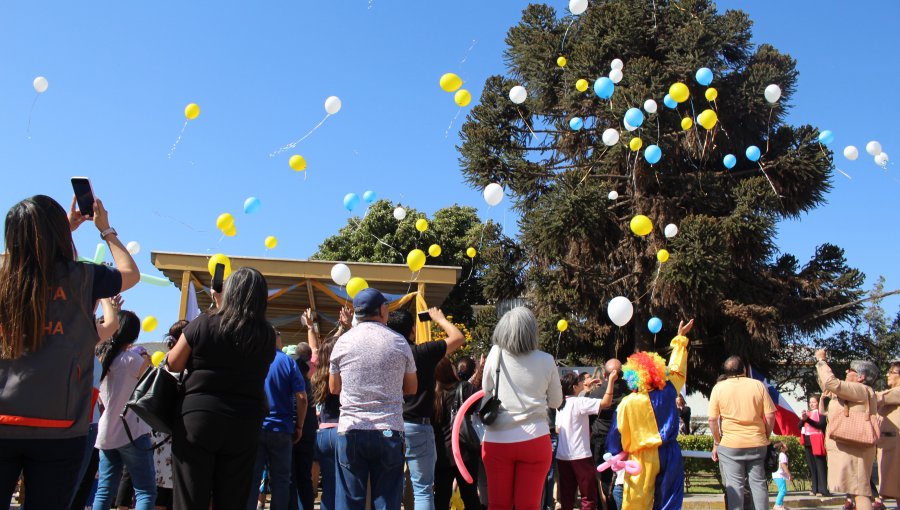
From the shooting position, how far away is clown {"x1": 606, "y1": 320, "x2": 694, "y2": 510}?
553 cm

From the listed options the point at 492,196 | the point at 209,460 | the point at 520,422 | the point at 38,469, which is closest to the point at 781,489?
the point at 492,196

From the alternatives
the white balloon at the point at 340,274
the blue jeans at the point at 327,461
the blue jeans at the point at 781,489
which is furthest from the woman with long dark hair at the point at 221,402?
the blue jeans at the point at 781,489

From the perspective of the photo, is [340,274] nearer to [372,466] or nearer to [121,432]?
[121,432]

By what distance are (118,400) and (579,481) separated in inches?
156

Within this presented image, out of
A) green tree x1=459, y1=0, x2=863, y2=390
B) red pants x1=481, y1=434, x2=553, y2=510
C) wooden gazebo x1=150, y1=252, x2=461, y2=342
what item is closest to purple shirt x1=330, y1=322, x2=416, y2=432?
red pants x1=481, y1=434, x2=553, y2=510

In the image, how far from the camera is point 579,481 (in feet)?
21.8

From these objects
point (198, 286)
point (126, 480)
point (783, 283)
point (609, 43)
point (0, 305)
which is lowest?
point (126, 480)

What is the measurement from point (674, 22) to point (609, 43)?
1716mm

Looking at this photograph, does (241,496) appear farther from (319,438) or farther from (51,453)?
(319,438)

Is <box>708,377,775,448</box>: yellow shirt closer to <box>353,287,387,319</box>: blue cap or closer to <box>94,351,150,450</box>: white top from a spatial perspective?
<box>353,287,387,319</box>: blue cap

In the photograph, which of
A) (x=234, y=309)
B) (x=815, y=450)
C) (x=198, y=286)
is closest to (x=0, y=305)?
(x=234, y=309)

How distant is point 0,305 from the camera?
96.6 inches

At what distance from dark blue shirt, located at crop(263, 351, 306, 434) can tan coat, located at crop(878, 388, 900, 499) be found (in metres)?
5.28

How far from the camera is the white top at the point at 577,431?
6.64 metres
